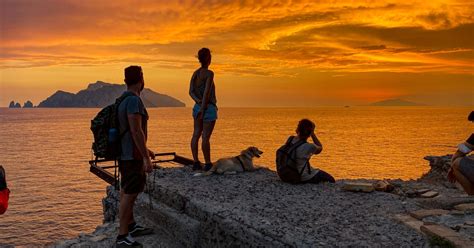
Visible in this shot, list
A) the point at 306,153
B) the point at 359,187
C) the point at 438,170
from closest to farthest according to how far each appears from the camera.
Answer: the point at 359,187 < the point at 306,153 < the point at 438,170

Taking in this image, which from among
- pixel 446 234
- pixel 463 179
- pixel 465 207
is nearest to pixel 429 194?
pixel 463 179

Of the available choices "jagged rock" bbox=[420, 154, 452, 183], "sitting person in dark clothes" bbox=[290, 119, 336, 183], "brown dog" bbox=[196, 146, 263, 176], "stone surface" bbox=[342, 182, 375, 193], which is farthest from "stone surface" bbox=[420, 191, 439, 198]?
"jagged rock" bbox=[420, 154, 452, 183]

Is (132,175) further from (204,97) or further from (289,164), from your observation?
(289,164)

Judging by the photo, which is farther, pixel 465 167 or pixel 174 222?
pixel 174 222

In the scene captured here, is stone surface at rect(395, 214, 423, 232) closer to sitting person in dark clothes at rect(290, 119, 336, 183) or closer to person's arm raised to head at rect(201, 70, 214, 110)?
sitting person in dark clothes at rect(290, 119, 336, 183)

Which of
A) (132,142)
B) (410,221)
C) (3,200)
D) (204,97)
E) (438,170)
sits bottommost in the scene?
(438,170)

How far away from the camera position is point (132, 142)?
6188mm

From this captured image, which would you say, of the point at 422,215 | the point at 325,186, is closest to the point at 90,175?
the point at 325,186

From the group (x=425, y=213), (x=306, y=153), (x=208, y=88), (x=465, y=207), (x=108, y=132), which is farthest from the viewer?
(x=208, y=88)

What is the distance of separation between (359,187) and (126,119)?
511 centimetres

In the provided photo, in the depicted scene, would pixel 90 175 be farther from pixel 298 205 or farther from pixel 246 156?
pixel 298 205

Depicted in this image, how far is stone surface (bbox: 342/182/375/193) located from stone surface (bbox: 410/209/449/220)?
165 centimetres

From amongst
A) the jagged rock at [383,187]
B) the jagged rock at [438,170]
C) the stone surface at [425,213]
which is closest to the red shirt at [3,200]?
the stone surface at [425,213]

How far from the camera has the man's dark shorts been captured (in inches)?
247
